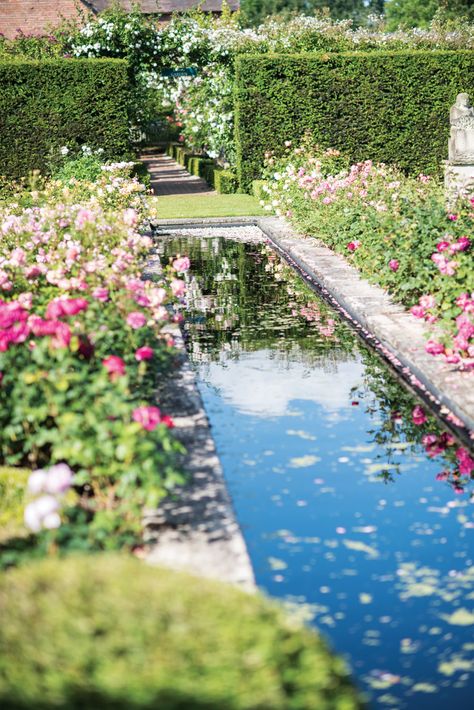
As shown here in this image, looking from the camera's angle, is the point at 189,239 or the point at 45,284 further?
the point at 189,239

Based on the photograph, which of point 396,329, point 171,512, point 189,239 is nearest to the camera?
point 171,512

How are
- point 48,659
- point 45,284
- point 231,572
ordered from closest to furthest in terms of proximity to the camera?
1. point 48,659
2. point 231,572
3. point 45,284

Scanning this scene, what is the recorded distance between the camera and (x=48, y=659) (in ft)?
7.27

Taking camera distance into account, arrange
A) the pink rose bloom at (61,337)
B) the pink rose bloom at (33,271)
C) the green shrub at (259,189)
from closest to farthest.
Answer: the pink rose bloom at (61,337), the pink rose bloom at (33,271), the green shrub at (259,189)

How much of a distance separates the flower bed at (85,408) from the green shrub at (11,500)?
0.09 metres

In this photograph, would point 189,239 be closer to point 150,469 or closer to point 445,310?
point 445,310

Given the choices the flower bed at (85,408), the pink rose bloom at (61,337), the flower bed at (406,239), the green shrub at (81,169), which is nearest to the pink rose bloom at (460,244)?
the flower bed at (406,239)

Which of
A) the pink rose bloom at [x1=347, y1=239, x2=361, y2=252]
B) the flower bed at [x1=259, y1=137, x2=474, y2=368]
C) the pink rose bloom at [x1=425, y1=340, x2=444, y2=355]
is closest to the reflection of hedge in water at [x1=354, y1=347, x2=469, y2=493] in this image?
the pink rose bloom at [x1=425, y1=340, x2=444, y2=355]

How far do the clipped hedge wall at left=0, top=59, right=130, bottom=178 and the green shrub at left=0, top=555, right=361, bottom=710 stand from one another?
59.4 feet

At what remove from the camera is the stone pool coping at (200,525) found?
358 centimetres

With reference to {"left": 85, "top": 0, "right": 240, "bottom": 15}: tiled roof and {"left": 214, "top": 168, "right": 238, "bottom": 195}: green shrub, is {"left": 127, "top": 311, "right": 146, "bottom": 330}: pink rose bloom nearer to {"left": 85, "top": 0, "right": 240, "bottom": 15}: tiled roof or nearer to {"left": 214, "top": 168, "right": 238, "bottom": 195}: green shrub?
{"left": 214, "top": 168, "right": 238, "bottom": 195}: green shrub

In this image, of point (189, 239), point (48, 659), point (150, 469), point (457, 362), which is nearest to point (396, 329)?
point (457, 362)

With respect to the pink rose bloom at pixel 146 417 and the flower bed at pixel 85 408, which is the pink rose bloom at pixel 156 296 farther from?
the pink rose bloom at pixel 146 417

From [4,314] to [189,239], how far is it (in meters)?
10.6
